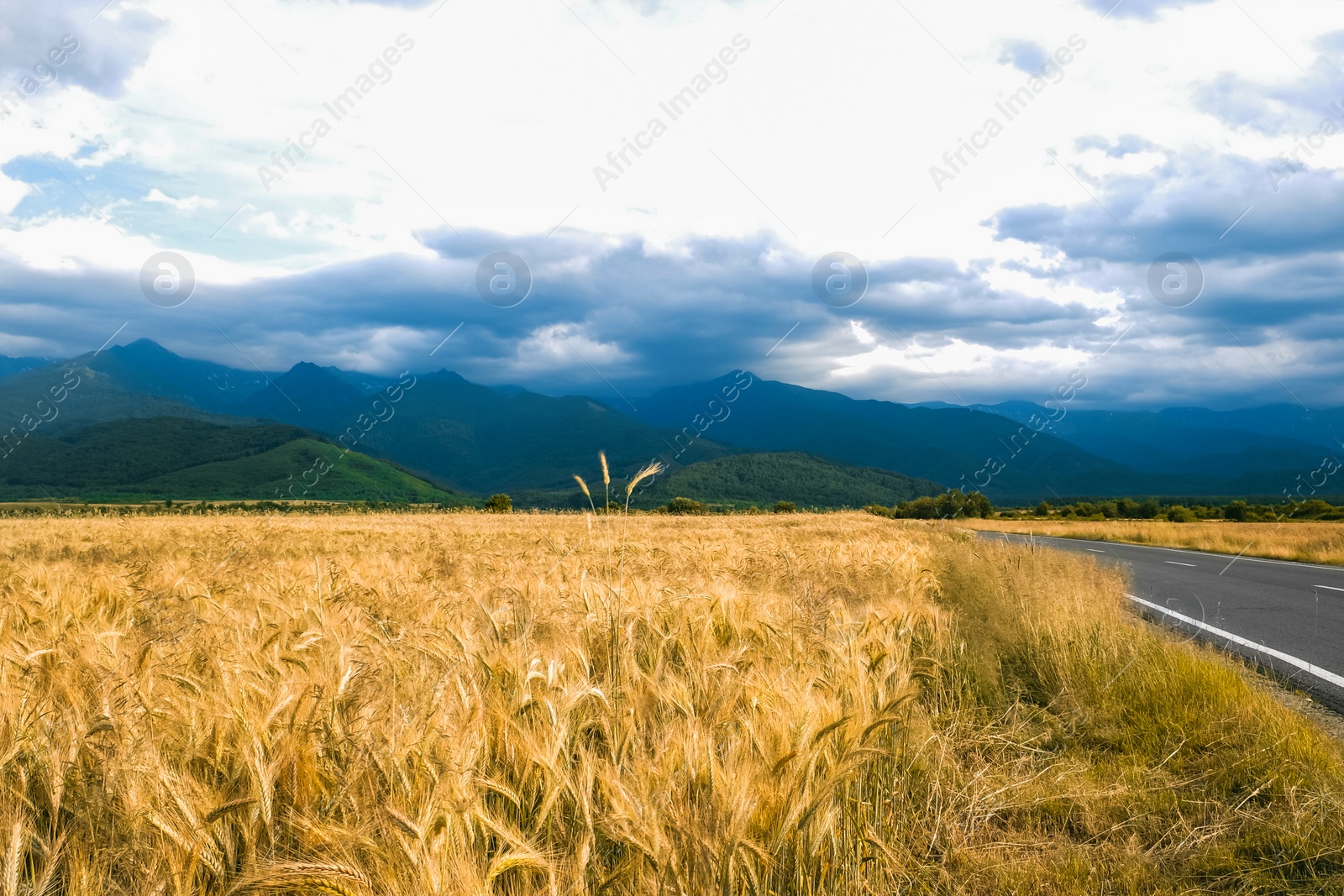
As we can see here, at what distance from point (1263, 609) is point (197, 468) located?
174596mm

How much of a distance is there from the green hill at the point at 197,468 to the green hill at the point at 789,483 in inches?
1645

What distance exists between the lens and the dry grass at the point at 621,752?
197 cm

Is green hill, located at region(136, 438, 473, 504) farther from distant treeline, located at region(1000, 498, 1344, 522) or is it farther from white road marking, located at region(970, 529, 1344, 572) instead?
white road marking, located at region(970, 529, 1344, 572)

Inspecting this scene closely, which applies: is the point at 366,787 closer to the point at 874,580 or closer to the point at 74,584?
the point at 74,584

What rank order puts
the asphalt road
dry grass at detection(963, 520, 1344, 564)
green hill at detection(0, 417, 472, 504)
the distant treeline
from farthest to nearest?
green hill at detection(0, 417, 472, 504)
the distant treeline
dry grass at detection(963, 520, 1344, 564)
the asphalt road

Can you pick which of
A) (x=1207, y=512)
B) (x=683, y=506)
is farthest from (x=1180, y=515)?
(x=683, y=506)

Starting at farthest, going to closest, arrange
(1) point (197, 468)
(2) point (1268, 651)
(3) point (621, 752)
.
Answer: (1) point (197, 468)
(2) point (1268, 651)
(3) point (621, 752)

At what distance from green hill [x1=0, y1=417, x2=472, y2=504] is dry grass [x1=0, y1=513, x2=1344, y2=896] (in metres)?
118

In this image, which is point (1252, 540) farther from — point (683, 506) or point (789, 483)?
point (789, 483)

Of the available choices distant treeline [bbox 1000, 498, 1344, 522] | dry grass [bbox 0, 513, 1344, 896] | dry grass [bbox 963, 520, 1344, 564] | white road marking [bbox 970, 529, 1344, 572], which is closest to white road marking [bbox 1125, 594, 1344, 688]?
dry grass [bbox 0, 513, 1344, 896]

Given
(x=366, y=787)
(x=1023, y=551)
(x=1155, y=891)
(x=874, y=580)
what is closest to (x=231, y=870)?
(x=366, y=787)

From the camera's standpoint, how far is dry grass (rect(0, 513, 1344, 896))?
1968 mm

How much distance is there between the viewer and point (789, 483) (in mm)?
137625

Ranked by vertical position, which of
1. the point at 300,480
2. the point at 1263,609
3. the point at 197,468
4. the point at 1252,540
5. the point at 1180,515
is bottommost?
the point at 1180,515
